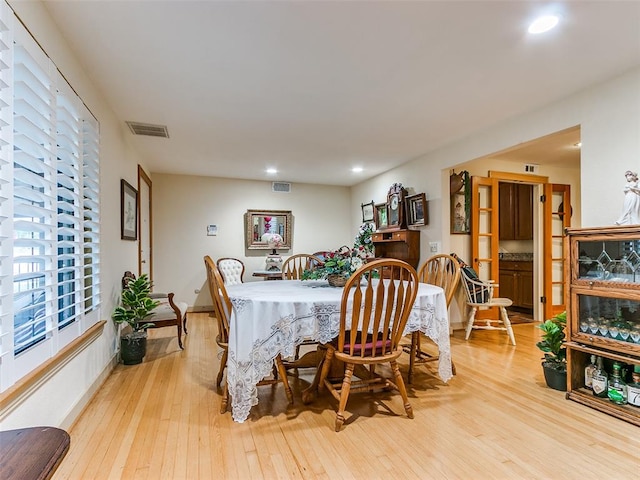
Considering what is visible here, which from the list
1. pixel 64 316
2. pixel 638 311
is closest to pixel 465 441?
pixel 638 311

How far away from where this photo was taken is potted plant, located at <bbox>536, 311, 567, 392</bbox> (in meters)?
2.47

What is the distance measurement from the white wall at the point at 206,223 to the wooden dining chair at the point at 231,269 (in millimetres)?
233

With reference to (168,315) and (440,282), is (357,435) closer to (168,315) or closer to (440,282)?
(440,282)

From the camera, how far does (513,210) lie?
5.59 meters

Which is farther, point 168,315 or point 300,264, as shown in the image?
point 300,264

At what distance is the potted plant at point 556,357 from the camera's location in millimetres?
2468

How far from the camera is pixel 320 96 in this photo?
2.70 meters

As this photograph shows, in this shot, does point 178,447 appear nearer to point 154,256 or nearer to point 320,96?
point 320,96

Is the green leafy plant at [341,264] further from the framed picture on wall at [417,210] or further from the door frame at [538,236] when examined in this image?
the door frame at [538,236]

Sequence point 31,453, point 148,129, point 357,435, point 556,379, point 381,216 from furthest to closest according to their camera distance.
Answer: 1. point 381,216
2. point 148,129
3. point 556,379
4. point 357,435
5. point 31,453

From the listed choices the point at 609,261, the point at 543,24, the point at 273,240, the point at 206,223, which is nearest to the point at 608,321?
the point at 609,261

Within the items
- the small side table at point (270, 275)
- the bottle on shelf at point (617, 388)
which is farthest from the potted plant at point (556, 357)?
the small side table at point (270, 275)

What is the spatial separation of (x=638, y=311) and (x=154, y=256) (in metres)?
5.68

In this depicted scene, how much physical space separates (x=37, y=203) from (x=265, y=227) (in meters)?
4.21
